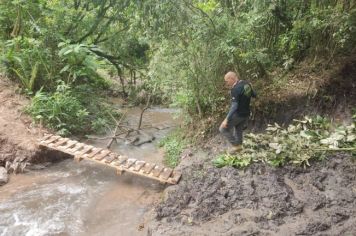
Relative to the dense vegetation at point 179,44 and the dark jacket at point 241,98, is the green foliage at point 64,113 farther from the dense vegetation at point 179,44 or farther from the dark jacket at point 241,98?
the dark jacket at point 241,98

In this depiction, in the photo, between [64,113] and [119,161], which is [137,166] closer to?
[119,161]

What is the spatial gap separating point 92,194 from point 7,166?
2.23 m

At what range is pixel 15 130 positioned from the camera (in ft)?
27.0

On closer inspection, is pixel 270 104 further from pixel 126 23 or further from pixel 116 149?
pixel 126 23

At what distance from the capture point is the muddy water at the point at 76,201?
218 inches

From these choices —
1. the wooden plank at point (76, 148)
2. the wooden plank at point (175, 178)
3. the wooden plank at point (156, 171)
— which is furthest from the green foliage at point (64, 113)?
the wooden plank at point (175, 178)

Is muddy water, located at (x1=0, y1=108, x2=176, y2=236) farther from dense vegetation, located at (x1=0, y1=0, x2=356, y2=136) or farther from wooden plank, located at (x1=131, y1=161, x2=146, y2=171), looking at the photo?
dense vegetation, located at (x1=0, y1=0, x2=356, y2=136)

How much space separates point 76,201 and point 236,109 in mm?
3275

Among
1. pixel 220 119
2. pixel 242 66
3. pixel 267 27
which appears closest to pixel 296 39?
pixel 267 27

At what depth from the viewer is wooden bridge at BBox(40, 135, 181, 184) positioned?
6621 mm

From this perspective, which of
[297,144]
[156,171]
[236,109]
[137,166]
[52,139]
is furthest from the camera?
[52,139]

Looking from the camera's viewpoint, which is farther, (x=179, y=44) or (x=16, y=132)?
(x=16, y=132)

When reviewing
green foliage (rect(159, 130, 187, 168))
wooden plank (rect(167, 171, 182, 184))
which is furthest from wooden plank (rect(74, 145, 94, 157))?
wooden plank (rect(167, 171, 182, 184))

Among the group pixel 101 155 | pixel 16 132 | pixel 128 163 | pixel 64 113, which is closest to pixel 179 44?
pixel 128 163
